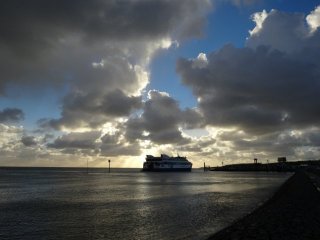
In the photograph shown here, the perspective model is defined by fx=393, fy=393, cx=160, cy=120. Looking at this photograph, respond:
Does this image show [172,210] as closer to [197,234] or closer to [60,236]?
[197,234]

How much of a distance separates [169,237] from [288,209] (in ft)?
44.9

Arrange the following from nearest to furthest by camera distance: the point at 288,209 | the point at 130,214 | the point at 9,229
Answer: the point at 9,229
the point at 288,209
the point at 130,214

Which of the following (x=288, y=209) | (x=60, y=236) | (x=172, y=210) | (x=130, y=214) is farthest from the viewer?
(x=172, y=210)

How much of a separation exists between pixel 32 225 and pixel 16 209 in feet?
38.7

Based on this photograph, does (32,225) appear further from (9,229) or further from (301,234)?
(301,234)

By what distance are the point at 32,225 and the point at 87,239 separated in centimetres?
727

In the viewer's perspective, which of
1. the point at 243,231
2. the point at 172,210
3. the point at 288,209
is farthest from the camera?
the point at 172,210

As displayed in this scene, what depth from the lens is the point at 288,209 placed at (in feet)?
111

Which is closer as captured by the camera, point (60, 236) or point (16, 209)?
point (60, 236)

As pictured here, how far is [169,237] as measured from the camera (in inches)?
992

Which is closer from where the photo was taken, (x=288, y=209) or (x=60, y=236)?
(x=60, y=236)

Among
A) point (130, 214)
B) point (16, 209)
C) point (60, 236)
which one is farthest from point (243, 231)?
point (16, 209)

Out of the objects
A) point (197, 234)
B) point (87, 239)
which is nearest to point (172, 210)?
point (197, 234)

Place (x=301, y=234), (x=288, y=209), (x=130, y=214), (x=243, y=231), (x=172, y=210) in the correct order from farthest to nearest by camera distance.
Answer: (x=172, y=210)
(x=130, y=214)
(x=288, y=209)
(x=243, y=231)
(x=301, y=234)
